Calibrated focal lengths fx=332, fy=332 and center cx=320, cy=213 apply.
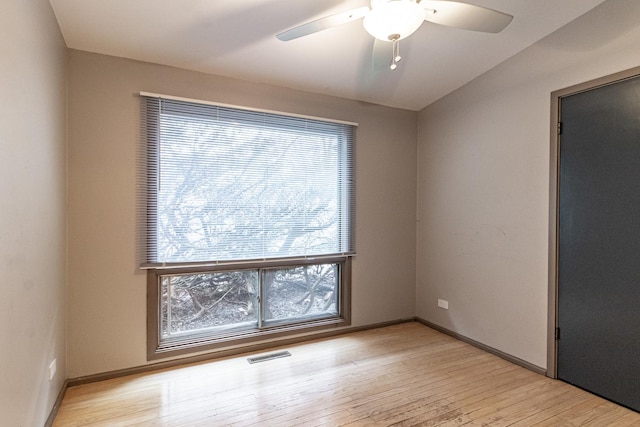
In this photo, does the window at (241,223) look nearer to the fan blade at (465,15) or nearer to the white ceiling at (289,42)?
the white ceiling at (289,42)

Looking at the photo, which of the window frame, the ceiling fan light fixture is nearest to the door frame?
the ceiling fan light fixture

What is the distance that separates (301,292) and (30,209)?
2247mm

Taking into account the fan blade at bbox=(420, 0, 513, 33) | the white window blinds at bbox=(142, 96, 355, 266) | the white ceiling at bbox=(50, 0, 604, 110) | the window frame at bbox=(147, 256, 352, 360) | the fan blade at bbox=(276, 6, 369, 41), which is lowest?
the window frame at bbox=(147, 256, 352, 360)

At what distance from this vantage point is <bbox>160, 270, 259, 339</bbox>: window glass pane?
9.09 feet

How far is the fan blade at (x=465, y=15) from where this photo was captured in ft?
5.35

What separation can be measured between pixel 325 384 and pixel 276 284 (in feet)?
3.41

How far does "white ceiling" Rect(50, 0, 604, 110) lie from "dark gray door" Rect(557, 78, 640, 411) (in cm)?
76

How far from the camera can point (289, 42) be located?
8.18ft

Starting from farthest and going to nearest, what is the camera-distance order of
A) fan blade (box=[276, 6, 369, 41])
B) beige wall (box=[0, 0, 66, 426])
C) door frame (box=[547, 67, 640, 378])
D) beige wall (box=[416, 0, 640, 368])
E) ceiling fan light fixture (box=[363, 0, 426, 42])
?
door frame (box=[547, 67, 640, 378]) < beige wall (box=[416, 0, 640, 368]) < fan blade (box=[276, 6, 369, 41]) < ceiling fan light fixture (box=[363, 0, 426, 42]) < beige wall (box=[0, 0, 66, 426])

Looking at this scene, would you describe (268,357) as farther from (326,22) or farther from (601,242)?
(601,242)

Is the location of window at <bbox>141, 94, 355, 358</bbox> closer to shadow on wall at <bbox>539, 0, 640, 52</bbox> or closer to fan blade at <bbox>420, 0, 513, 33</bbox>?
fan blade at <bbox>420, 0, 513, 33</bbox>

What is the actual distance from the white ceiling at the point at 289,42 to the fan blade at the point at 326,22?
15.7 inches

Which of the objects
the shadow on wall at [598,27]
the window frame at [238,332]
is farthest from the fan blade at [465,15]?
the window frame at [238,332]

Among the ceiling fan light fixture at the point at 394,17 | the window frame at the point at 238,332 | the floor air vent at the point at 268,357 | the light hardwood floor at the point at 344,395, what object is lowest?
the light hardwood floor at the point at 344,395
